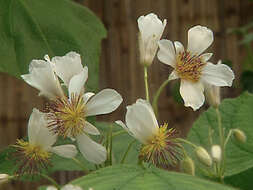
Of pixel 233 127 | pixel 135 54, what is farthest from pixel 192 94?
pixel 135 54

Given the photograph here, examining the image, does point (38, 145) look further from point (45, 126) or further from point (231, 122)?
point (231, 122)

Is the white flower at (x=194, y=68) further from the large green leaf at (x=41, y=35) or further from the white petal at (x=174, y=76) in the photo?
the large green leaf at (x=41, y=35)

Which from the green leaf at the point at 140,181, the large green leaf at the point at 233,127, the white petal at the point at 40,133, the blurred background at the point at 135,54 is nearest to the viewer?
the green leaf at the point at 140,181

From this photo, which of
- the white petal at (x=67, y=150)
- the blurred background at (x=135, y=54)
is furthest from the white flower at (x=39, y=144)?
the blurred background at (x=135, y=54)

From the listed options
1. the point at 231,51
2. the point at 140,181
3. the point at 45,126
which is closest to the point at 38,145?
the point at 45,126

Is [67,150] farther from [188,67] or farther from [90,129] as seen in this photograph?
[188,67]
